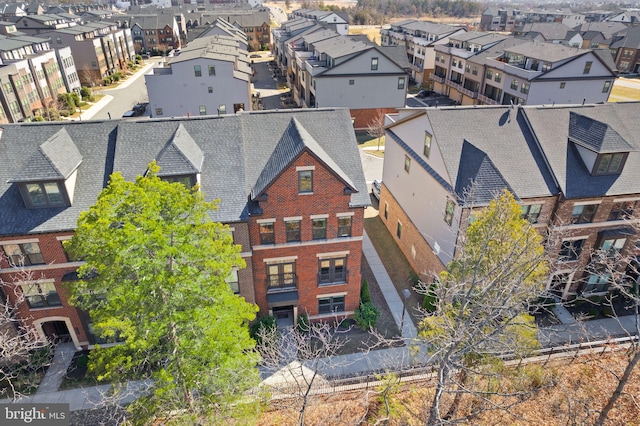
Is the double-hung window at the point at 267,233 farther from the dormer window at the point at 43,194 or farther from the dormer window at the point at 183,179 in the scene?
the dormer window at the point at 43,194

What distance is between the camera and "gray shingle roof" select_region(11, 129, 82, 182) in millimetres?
20891

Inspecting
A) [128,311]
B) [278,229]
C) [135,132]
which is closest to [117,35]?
[135,132]

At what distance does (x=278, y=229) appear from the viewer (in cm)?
2372

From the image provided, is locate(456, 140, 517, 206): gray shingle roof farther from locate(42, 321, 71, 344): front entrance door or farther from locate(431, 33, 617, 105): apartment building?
locate(431, 33, 617, 105): apartment building

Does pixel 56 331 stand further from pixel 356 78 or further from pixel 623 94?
pixel 623 94

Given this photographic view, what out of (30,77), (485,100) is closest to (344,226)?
(485,100)

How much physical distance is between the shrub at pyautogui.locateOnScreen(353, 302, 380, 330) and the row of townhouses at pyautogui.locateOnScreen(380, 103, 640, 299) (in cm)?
489

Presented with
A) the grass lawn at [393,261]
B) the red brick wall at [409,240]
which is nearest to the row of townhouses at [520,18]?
the red brick wall at [409,240]

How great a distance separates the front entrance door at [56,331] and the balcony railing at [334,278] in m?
16.9

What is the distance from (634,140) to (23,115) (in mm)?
78545

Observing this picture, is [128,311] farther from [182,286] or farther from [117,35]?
[117,35]

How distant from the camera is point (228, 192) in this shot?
23125 millimetres

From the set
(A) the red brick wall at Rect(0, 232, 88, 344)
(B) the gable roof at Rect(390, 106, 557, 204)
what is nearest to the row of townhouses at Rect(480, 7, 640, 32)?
(B) the gable roof at Rect(390, 106, 557, 204)

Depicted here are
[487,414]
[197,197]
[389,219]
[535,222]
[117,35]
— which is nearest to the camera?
[197,197]
